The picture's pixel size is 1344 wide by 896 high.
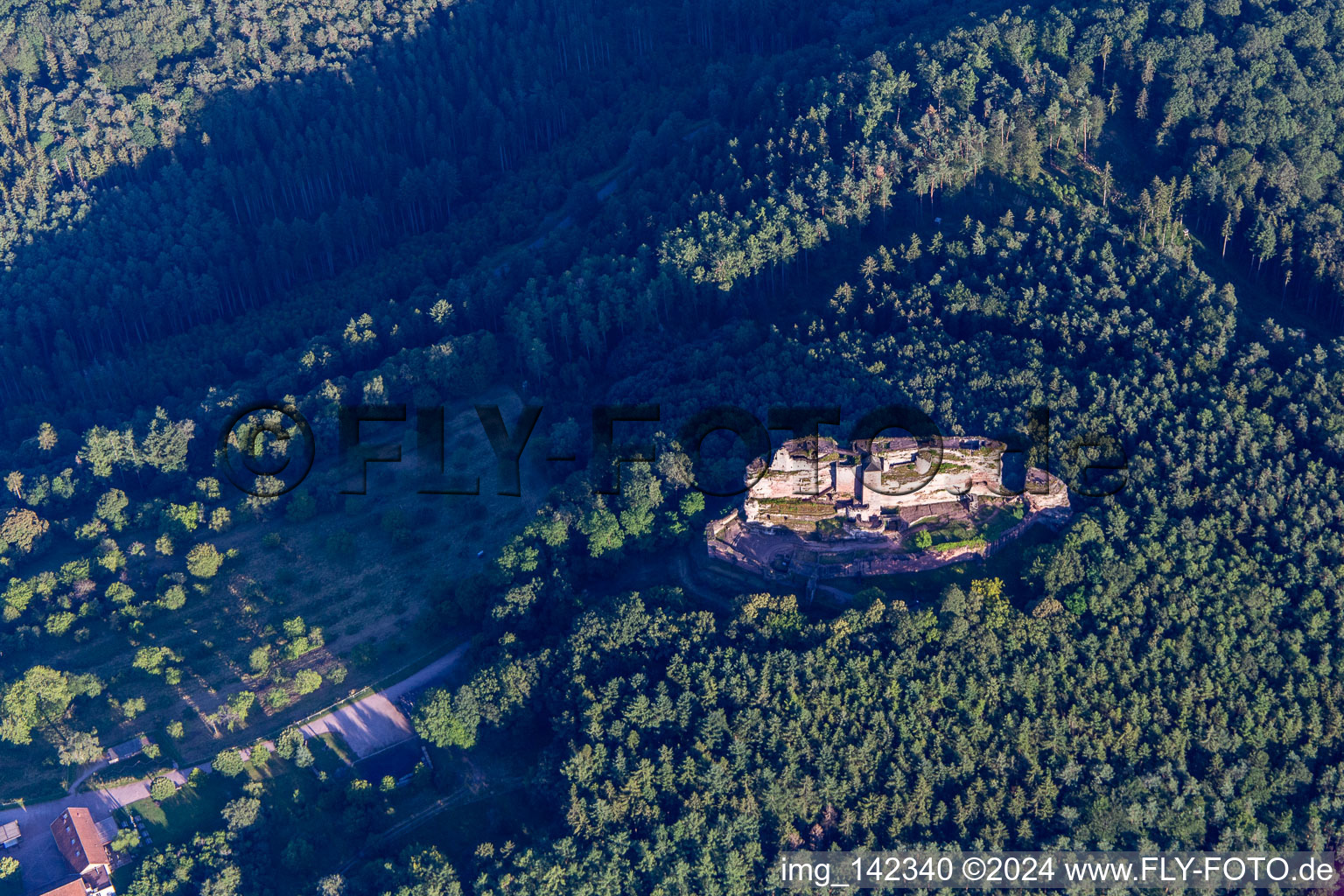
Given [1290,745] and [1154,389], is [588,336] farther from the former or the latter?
[1290,745]

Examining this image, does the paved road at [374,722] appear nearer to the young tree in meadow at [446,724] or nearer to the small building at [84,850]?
the young tree in meadow at [446,724]

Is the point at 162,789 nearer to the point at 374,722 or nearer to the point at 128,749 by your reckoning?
the point at 128,749

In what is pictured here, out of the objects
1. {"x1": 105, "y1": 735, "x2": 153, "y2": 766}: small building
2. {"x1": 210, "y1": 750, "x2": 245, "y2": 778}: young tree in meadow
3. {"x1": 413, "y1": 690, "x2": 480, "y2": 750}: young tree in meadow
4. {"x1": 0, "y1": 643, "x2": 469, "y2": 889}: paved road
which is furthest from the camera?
{"x1": 105, "y1": 735, "x2": 153, "y2": 766}: small building

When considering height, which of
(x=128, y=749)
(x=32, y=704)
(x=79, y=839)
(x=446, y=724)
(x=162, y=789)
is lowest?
(x=79, y=839)

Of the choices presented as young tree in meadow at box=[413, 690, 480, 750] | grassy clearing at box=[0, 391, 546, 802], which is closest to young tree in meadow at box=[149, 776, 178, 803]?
grassy clearing at box=[0, 391, 546, 802]

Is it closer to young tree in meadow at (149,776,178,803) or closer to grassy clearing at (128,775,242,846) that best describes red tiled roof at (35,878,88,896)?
grassy clearing at (128,775,242,846)

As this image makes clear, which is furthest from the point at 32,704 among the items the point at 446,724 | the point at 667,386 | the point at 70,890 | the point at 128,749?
the point at 667,386
